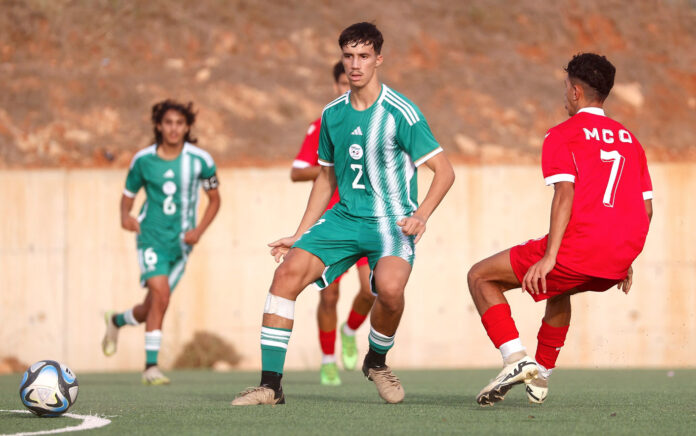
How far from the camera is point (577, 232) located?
5.29 meters

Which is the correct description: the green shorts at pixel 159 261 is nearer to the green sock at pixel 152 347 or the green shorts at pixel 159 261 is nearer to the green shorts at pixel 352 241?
the green sock at pixel 152 347

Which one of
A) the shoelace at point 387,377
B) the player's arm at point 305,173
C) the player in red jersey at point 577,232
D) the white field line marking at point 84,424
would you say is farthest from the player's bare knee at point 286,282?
the player's arm at point 305,173

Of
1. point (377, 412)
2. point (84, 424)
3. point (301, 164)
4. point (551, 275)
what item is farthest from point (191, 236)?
point (551, 275)

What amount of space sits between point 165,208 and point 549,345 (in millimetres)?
4429

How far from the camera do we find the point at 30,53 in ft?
56.2

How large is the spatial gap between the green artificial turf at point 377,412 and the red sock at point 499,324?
0.38 metres

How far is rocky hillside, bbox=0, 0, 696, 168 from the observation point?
15.2m

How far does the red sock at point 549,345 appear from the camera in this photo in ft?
19.2

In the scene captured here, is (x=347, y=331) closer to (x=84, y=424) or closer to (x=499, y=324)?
(x=499, y=324)

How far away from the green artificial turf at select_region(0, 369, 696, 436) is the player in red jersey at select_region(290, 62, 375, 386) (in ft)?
1.06

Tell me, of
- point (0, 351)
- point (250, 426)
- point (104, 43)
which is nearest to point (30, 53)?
point (104, 43)

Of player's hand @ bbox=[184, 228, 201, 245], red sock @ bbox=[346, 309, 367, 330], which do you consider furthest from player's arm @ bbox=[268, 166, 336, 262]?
player's hand @ bbox=[184, 228, 201, 245]

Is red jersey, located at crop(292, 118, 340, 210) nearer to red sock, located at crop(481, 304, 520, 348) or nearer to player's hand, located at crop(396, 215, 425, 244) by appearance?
player's hand, located at crop(396, 215, 425, 244)

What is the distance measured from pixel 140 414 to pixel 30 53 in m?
13.1
